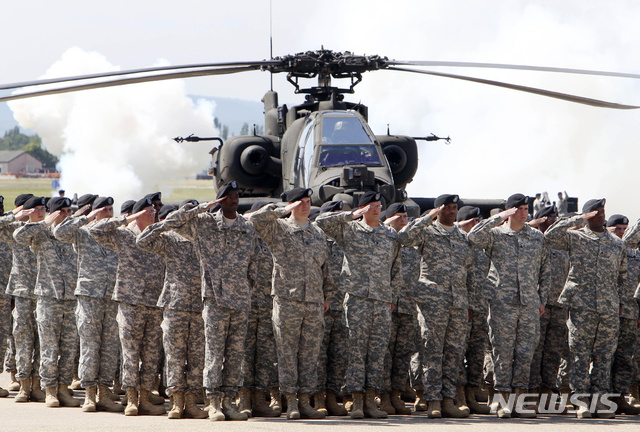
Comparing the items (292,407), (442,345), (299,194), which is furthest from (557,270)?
(292,407)

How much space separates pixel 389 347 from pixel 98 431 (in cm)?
278

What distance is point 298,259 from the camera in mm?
6582

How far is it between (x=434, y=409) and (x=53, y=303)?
11.5 ft

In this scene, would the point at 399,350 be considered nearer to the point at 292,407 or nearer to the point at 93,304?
the point at 292,407

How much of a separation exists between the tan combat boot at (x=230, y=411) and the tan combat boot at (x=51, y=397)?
1678 mm

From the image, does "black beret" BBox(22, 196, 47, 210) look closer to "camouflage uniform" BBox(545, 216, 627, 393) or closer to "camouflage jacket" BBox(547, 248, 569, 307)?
"camouflage uniform" BBox(545, 216, 627, 393)

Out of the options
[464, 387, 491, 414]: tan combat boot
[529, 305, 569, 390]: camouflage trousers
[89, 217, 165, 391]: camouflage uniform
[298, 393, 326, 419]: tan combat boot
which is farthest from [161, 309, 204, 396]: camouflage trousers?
[529, 305, 569, 390]: camouflage trousers

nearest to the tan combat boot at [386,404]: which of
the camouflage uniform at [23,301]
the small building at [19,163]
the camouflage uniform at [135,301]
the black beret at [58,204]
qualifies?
the camouflage uniform at [135,301]

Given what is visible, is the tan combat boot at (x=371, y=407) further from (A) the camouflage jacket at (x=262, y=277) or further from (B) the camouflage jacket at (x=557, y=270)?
(B) the camouflage jacket at (x=557, y=270)

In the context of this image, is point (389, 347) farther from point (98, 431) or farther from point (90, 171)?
point (90, 171)

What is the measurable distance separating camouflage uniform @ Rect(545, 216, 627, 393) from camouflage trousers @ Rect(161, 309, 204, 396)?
3.22 meters

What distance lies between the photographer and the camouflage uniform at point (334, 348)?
6.94m

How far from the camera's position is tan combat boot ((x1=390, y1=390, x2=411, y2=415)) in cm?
701

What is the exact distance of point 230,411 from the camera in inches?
248
